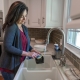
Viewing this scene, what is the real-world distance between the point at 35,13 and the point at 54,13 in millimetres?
785

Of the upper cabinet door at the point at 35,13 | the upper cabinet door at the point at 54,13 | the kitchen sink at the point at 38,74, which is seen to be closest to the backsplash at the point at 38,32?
the upper cabinet door at the point at 35,13

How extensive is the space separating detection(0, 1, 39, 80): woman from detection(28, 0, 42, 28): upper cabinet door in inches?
55.1

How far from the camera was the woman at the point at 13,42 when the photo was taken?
1.12 metres

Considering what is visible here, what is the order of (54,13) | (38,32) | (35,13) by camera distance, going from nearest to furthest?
1. (54,13)
2. (35,13)
3. (38,32)

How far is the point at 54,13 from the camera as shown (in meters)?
1.94

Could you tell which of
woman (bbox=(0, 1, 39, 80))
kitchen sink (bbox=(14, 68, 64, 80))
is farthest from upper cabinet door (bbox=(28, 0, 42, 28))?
kitchen sink (bbox=(14, 68, 64, 80))

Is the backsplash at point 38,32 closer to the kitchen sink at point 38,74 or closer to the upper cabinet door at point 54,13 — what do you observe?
the upper cabinet door at point 54,13

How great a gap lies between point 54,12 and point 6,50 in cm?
116

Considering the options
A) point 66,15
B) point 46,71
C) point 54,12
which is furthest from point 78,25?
point 54,12

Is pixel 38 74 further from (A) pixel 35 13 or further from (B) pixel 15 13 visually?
(A) pixel 35 13

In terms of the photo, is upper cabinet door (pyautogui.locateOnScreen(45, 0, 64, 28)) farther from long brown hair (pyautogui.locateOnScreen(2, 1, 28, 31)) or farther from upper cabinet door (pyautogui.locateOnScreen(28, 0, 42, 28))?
long brown hair (pyautogui.locateOnScreen(2, 1, 28, 31))

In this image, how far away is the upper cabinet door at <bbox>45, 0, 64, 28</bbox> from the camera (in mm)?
1900

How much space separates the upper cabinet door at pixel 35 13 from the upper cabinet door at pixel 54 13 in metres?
0.63

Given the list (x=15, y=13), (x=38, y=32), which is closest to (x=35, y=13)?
(x=38, y=32)
